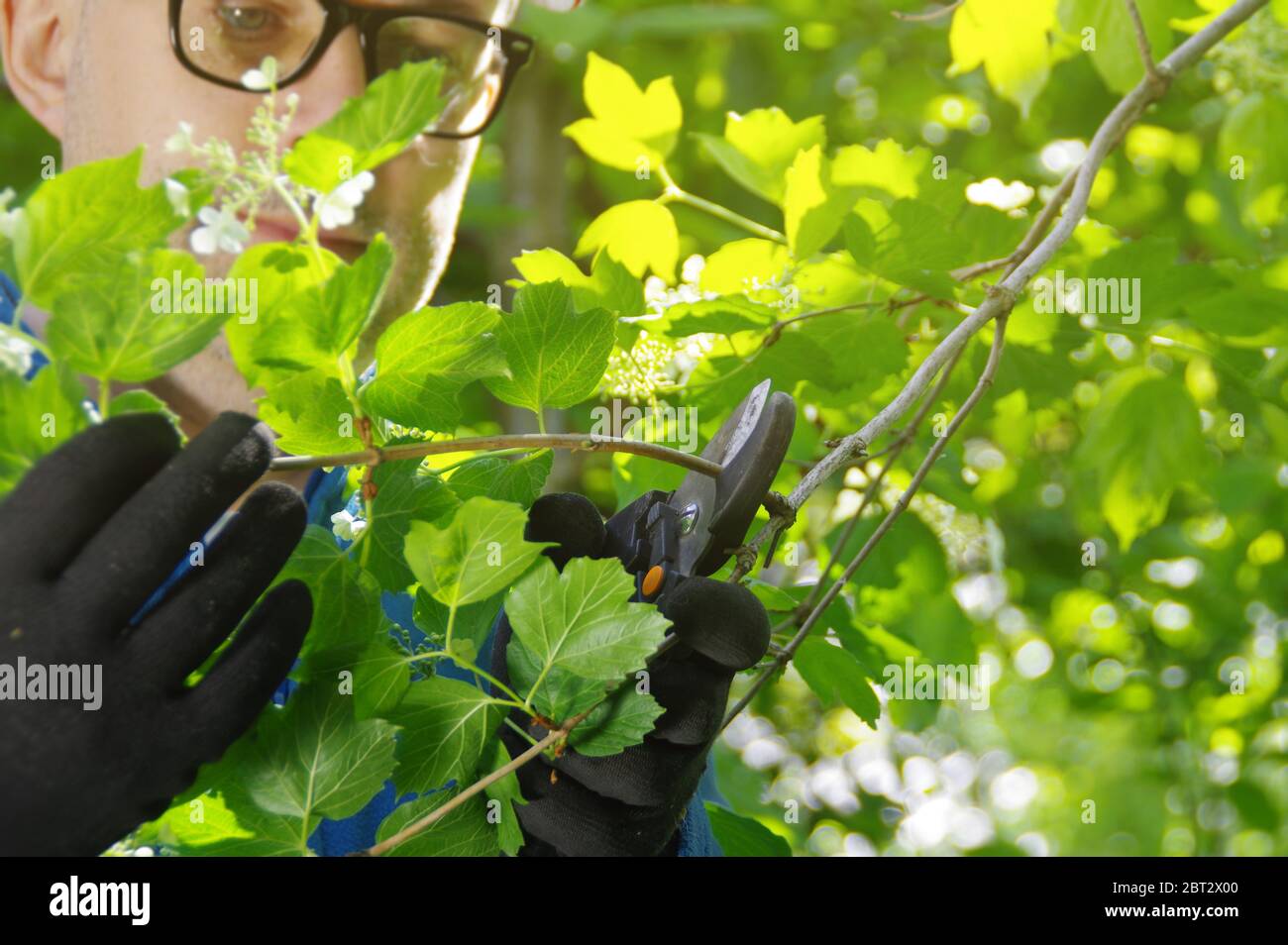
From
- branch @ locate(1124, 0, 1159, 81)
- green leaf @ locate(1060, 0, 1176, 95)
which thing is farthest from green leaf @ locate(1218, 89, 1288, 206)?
branch @ locate(1124, 0, 1159, 81)

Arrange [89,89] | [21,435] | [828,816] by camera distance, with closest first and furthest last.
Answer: [21,435], [89,89], [828,816]

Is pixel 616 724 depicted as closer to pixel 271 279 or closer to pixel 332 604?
pixel 332 604

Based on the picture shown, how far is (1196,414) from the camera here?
1322 millimetres

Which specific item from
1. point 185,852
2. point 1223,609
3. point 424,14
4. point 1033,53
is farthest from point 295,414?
point 1223,609

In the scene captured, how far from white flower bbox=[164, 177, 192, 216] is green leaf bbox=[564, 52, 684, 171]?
1.76 feet

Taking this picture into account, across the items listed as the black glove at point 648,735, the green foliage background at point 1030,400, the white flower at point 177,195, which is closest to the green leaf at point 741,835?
the green foliage background at point 1030,400

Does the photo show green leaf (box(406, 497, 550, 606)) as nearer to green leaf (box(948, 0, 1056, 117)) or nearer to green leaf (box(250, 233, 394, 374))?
green leaf (box(250, 233, 394, 374))

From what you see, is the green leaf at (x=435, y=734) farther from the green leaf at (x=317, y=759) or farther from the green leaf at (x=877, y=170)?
the green leaf at (x=877, y=170)

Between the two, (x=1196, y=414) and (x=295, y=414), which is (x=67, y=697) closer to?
(x=295, y=414)

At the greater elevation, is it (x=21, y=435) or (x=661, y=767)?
(x=21, y=435)

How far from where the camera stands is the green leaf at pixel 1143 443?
1.32 metres

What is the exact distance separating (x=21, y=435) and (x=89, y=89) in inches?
41.6

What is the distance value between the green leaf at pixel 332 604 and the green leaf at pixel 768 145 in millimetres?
523

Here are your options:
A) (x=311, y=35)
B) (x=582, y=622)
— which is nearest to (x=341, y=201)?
(x=582, y=622)
